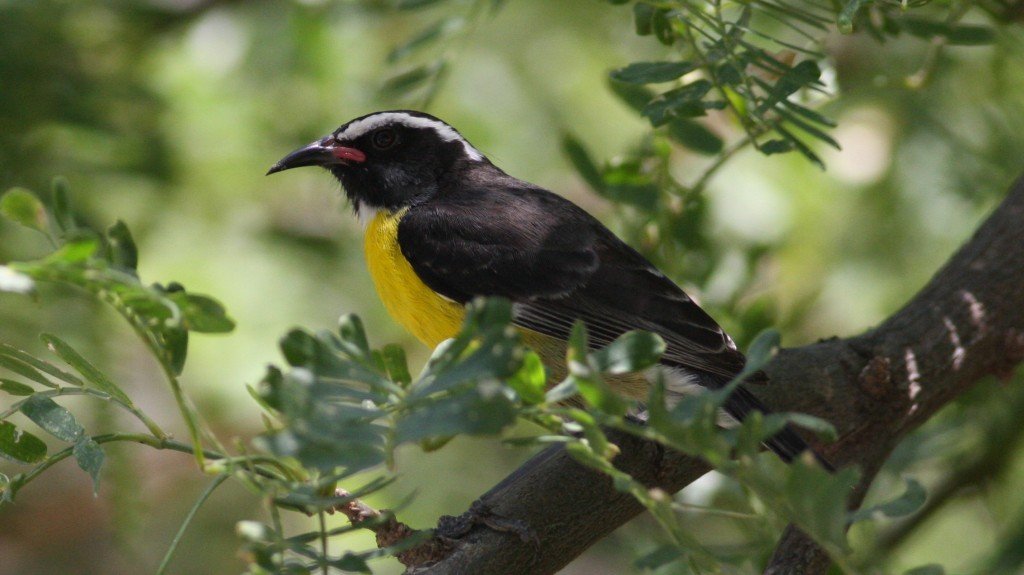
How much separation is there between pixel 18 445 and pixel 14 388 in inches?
5.7

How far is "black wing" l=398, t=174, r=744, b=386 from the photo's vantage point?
3406 millimetres

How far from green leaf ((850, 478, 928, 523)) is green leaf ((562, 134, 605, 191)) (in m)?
1.90

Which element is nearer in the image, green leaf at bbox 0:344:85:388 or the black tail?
green leaf at bbox 0:344:85:388

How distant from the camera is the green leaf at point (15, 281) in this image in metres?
1.59

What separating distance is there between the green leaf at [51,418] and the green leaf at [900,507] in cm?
134

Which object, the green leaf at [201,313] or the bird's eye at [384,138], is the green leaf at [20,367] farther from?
the bird's eye at [384,138]

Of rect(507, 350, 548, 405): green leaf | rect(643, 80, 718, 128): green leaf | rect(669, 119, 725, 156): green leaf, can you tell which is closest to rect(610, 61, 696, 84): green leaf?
rect(643, 80, 718, 128): green leaf

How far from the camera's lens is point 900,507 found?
1710 mm

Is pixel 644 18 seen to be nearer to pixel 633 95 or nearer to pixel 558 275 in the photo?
pixel 633 95

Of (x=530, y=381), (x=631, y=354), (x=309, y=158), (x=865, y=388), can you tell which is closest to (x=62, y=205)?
(x=530, y=381)

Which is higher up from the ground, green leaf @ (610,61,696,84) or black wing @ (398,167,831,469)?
green leaf @ (610,61,696,84)

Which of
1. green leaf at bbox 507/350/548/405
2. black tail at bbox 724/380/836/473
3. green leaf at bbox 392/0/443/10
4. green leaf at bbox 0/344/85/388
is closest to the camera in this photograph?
green leaf at bbox 507/350/548/405

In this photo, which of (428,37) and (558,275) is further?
(558,275)

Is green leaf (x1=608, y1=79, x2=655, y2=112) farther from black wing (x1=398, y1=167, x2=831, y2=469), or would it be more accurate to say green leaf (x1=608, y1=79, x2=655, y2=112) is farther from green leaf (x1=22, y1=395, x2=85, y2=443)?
green leaf (x1=22, y1=395, x2=85, y2=443)
